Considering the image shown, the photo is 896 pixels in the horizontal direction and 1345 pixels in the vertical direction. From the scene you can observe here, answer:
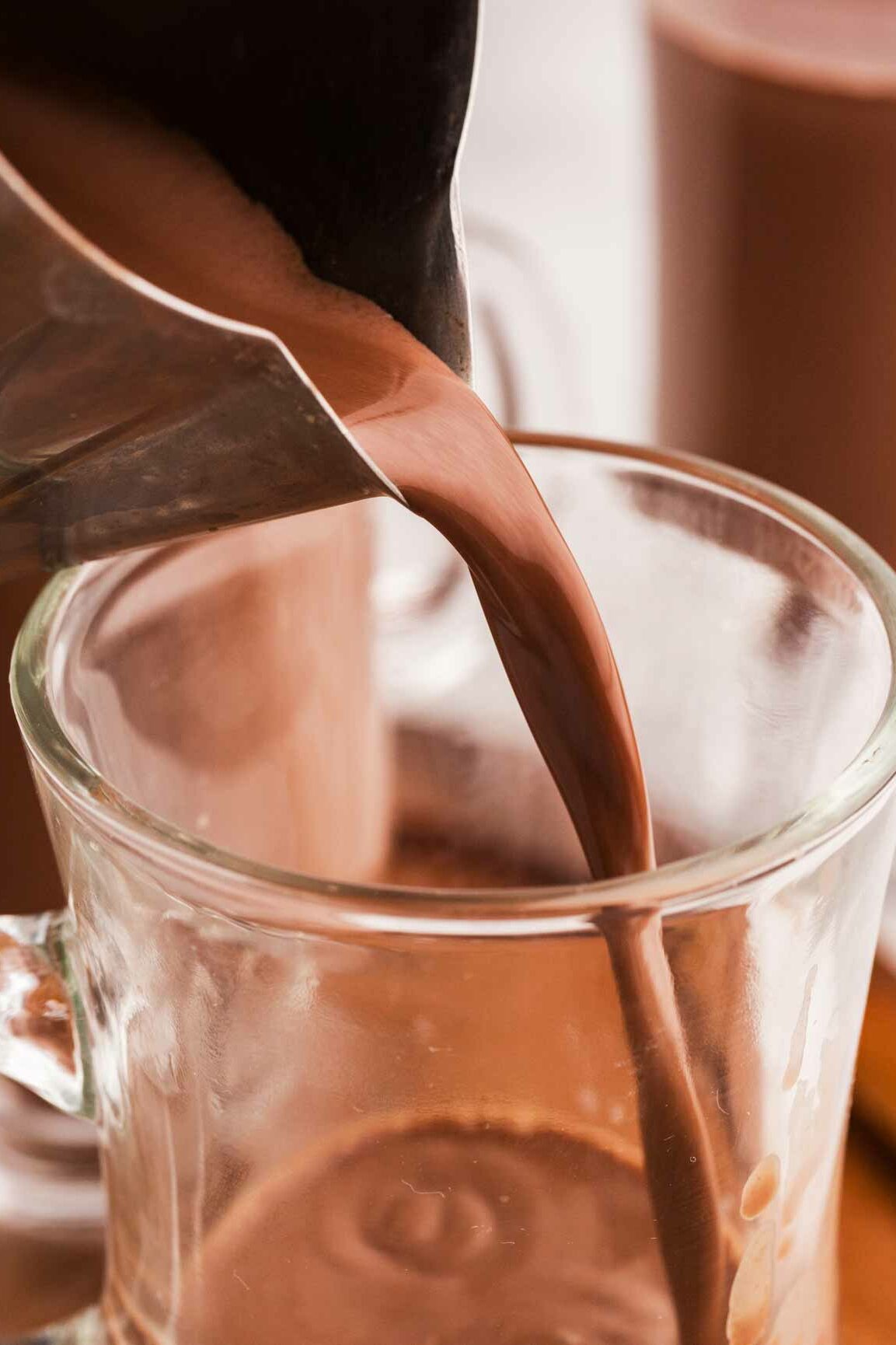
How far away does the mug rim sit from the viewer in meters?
0.32

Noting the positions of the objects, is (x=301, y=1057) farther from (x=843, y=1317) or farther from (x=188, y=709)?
(x=843, y=1317)

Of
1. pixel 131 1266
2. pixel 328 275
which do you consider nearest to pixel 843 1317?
pixel 131 1266

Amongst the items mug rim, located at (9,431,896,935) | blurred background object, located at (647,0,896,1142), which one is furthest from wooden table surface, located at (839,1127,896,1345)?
mug rim, located at (9,431,896,935)

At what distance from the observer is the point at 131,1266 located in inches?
16.7

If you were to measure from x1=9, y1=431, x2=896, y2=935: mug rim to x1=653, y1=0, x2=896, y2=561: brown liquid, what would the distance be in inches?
17.0

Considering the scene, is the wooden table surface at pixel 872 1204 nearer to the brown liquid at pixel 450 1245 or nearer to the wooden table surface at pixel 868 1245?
the wooden table surface at pixel 868 1245

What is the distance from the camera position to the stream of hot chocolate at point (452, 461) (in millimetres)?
387

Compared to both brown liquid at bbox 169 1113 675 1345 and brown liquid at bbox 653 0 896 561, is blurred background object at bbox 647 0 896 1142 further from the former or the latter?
brown liquid at bbox 169 1113 675 1345

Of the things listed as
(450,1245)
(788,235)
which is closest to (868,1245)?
(450,1245)

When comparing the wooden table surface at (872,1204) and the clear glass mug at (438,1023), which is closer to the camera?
the clear glass mug at (438,1023)

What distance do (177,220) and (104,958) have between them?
0.17m

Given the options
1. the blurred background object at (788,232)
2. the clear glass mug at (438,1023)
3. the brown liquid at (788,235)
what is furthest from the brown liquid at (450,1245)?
the brown liquid at (788,235)

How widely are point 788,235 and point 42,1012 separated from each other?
0.53 metres

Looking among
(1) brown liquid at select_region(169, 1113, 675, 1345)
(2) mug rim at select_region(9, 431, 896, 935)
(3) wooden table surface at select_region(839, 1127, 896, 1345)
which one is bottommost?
(3) wooden table surface at select_region(839, 1127, 896, 1345)
